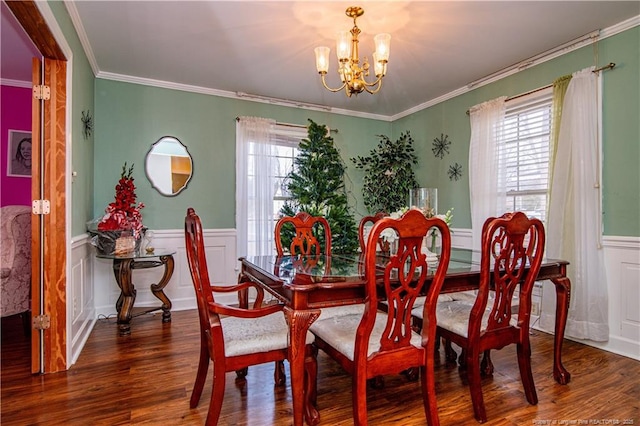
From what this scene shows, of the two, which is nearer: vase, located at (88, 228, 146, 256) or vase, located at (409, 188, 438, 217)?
vase, located at (409, 188, 438, 217)

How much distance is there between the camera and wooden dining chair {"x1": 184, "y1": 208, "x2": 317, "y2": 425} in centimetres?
162

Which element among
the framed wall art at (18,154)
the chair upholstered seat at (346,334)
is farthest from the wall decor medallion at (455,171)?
the framed wall art at (18,154)

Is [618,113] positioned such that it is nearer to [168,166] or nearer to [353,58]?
[353,58]

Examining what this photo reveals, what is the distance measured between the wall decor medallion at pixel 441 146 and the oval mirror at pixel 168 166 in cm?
298

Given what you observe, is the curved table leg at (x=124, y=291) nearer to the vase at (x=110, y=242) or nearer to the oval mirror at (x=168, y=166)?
the vase at (x=110, y=242)

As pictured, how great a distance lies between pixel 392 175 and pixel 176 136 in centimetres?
269

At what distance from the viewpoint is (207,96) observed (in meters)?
4.14

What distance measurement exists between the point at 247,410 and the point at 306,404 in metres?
0.37

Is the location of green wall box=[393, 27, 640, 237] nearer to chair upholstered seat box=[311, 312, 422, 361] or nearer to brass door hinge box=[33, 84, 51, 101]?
chair upholstered seat box=[311, 312, 422, 361]

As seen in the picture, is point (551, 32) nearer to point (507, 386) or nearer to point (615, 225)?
point (615, 225)

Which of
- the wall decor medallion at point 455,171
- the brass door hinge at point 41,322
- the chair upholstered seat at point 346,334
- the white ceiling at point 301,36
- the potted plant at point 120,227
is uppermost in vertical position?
the white ceiling at point 301,36

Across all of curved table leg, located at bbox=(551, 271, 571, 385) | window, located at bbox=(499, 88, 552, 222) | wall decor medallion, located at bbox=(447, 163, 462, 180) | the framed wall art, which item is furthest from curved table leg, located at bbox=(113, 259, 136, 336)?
window, located at bbox=(499, 88, 552, 222)

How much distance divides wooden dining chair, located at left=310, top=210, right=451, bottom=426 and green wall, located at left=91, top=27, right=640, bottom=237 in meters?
2.16

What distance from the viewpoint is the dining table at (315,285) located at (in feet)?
5.13
